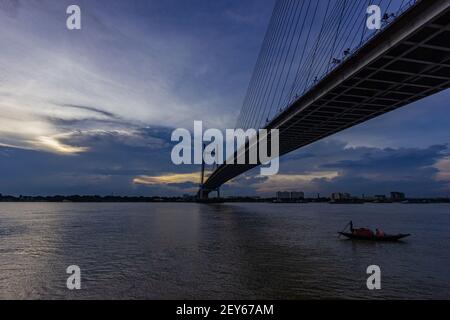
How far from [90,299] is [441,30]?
23655 millimetres

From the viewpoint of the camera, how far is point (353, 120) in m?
44.1

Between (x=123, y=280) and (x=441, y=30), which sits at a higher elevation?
(x=441, y=30)

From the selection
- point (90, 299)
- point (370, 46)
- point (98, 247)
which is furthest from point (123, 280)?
point (370, 46)

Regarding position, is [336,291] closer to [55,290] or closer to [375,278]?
[375,278]

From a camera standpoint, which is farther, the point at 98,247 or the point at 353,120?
the point at 353,120

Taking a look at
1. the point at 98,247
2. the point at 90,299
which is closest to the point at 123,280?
the point at 90,299

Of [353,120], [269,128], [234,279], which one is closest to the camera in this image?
[234,279]

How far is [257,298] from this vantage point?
→ 1575 cm

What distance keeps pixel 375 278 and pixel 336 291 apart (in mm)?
3831

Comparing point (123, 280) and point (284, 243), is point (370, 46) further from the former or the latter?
point (123, 280)

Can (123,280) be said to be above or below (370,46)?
below
